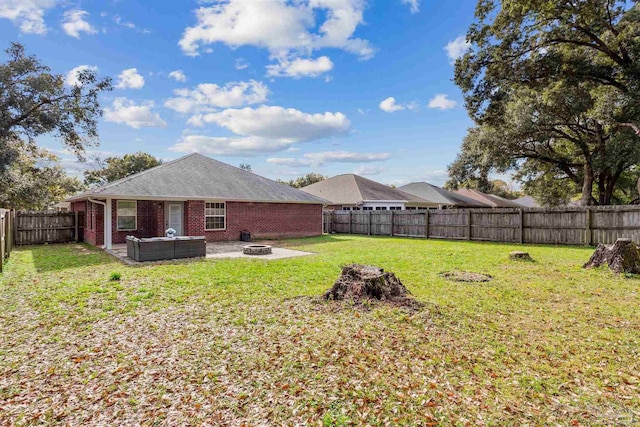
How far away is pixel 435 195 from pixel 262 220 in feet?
63.4

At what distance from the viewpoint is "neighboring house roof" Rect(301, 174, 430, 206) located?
86.1 ft

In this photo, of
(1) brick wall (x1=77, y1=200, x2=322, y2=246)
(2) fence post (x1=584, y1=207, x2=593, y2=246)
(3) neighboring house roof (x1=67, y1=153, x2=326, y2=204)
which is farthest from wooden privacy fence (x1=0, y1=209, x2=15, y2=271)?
(2) fence post (x1=584, y1=207, x2=593, y2=246)

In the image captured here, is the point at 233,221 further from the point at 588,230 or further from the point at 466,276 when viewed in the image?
the point at 588,230

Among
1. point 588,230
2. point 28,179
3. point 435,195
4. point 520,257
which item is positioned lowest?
point 520,257

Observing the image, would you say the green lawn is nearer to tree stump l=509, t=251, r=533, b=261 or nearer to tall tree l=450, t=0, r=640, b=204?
tree stump l=509, t=251, r=533, b=261

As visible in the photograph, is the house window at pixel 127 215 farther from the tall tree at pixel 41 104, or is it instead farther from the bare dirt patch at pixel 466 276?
the bare dirt patch at pixel 466 276

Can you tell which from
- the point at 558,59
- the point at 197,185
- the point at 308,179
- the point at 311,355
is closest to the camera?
the point at 311,355

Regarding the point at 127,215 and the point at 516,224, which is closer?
the point at 127,215

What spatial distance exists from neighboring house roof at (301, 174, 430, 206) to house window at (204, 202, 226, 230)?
423 inches

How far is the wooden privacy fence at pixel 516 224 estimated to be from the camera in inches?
521

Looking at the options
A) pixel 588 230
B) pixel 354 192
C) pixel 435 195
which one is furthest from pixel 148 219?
pixel 435 195

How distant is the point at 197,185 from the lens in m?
16.4

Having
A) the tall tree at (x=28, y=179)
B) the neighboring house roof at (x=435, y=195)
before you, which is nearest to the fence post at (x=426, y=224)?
the neighboring house roof at (x=435, y=195)

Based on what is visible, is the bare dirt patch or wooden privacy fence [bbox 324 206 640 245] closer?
the bare dirt patch
